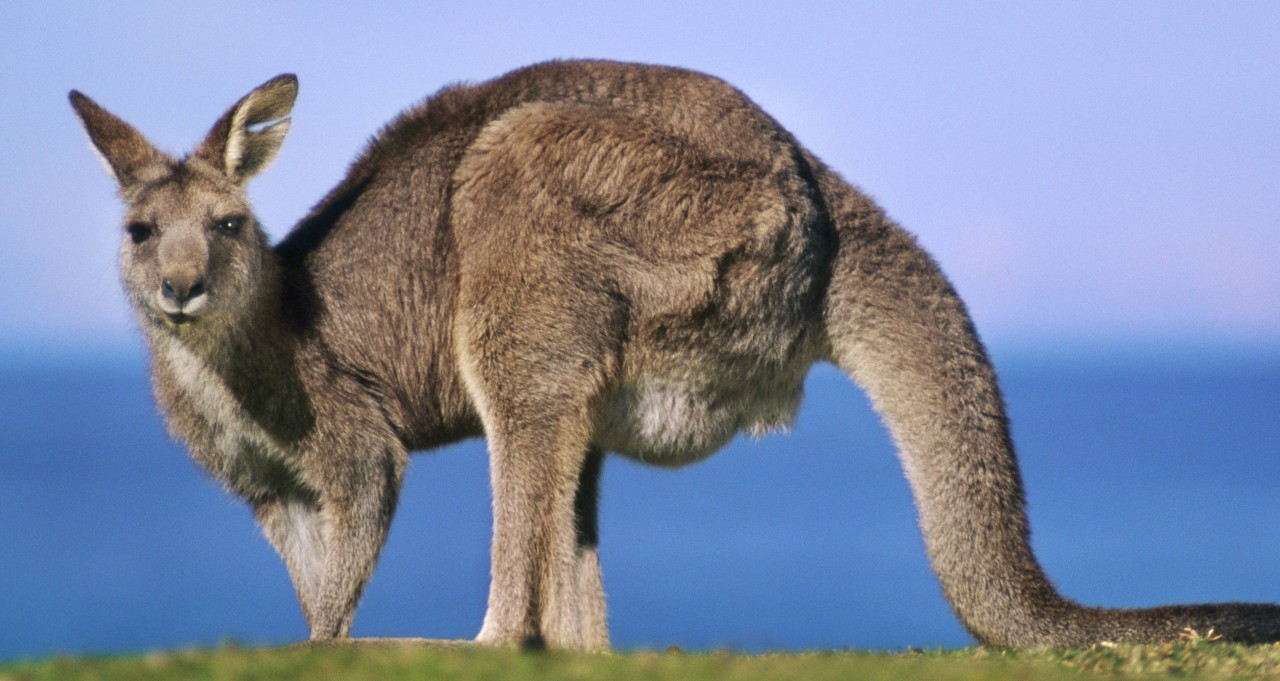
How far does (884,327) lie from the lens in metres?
4.76

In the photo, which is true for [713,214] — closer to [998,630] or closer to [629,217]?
[629,217]

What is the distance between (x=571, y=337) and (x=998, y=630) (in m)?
1.69

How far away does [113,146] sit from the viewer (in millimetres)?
5086

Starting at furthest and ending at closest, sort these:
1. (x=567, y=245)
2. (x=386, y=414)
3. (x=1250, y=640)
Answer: (x=386, y=414), (x=567, y=245), (x=1250, y=640)

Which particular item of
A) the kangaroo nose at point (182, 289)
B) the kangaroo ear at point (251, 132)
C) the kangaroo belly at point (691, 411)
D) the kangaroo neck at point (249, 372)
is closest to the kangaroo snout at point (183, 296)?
the kangaroo nose at point (182, 289)

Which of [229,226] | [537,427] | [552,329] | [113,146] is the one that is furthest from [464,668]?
[113,146]

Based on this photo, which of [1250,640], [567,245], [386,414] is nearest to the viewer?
[1250,640]

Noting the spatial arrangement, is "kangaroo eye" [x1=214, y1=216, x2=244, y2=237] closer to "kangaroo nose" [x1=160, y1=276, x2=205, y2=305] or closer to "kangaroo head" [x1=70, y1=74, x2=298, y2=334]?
"kangaroo head" [x1=70, y1=74, x2=298, y2=334]

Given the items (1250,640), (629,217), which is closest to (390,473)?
(629,217)

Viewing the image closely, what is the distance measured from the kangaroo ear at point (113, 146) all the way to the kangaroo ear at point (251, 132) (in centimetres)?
21

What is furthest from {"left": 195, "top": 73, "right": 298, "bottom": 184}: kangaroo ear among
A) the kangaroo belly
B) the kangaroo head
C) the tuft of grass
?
the tuft of grass

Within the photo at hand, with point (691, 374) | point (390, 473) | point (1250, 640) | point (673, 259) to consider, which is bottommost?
point (1250, 640)

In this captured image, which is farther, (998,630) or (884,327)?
(884,327)

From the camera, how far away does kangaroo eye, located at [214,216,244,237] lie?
16.0 ft
